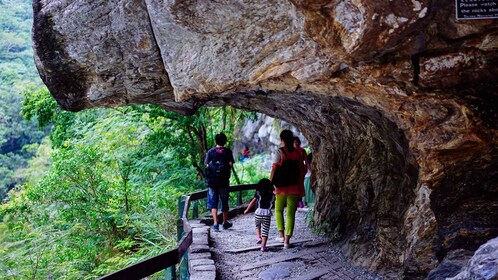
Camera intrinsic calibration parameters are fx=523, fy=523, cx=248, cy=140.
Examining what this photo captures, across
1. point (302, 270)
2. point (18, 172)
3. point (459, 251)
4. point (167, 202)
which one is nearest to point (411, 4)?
point (459, 251)

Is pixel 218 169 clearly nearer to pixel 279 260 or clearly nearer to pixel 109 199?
pixel 279 260

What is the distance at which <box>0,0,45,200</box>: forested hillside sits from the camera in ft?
133

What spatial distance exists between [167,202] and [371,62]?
875 cm

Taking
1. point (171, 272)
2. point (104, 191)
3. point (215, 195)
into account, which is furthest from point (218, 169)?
point (171, 272)

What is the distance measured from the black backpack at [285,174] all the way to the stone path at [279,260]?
3.94 feet

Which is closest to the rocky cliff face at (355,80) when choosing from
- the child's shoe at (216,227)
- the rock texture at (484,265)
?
the rock texture at (484,265)

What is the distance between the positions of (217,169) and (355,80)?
466 cm

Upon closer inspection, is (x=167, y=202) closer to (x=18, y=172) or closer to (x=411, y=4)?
(x=411, y=4)

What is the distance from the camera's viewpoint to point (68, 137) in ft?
60.1

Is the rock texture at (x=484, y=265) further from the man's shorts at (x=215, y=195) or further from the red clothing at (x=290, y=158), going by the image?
the man's shorts at (x=215, y=195)

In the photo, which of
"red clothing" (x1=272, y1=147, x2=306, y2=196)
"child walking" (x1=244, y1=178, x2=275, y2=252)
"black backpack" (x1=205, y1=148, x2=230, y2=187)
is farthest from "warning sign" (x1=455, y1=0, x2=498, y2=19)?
"black backpack" (x1=205, y1=148, x2=230, y2=187)

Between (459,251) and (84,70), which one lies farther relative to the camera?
(84,70)

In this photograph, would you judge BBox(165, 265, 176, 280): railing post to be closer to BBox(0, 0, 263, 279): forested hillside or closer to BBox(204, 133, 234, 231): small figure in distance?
BBox(0, 0, 263, 279): forested hillside

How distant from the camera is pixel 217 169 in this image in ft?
32.7
